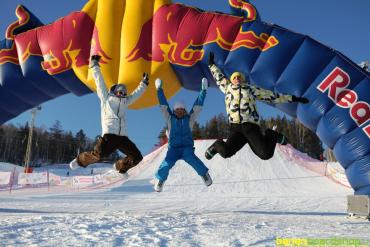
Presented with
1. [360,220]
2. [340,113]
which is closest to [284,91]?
[340,113]

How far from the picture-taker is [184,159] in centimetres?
583

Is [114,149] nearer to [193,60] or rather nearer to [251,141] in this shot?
[251,141]

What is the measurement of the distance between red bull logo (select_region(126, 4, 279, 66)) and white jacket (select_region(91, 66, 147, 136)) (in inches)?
62.6

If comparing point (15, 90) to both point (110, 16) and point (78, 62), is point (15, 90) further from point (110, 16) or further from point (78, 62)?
point (110, 16)

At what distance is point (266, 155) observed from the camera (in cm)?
494

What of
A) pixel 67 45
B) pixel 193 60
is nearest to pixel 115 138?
pixel 193 60

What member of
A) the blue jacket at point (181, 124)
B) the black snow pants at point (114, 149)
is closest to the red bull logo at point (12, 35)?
the black snow pants at point (114, 149)

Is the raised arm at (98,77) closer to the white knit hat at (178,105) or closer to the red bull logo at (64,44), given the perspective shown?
the white knit hat at (178,105)

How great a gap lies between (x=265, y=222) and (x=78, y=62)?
16.4 feet

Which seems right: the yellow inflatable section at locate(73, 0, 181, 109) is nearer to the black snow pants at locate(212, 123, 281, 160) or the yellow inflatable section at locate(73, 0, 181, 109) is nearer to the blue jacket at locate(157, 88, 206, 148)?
the blue jacket at locate(157, 88, 206, 148)

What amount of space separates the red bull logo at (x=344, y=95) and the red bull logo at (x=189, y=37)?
1.35 meters

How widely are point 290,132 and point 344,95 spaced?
42530 millimetres

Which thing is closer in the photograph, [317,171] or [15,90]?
[15,90]

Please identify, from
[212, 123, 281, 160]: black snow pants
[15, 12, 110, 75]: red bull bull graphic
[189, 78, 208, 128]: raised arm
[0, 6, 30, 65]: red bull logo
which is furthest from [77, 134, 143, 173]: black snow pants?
[0, 6, 30, 65]: red bull logo
